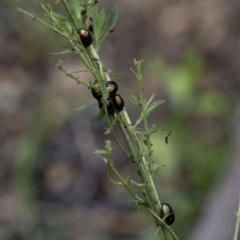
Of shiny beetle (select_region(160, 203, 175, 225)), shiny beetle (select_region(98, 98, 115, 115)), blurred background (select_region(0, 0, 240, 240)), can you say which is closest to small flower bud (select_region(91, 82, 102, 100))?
shiny beetle (select_region(98, 98, 115, 115))

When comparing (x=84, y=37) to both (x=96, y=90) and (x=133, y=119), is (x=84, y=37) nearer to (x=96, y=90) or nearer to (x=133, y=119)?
(x=96, y=90)

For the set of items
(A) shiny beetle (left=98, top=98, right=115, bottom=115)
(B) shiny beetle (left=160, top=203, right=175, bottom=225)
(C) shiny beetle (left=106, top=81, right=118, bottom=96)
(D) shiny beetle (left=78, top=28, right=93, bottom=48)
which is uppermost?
(D) shiny beetle (left=78, top=28, right=93, bottom=48)


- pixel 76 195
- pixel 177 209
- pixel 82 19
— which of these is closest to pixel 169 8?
pixel 76 195

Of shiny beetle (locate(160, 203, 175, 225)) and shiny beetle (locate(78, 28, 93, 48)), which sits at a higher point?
shiny beetle (locate(78, 28, 93, 48))

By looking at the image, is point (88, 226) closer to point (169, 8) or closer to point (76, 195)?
point (76, 195)

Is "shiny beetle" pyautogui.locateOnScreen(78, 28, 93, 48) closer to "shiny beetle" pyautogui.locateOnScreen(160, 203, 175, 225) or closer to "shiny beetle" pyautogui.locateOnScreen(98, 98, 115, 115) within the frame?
"shiny beetle" pyautogui.locateOnScreen(98, 98, 115, 115)

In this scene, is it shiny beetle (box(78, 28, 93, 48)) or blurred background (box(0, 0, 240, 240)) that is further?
blurred background (box(0, 0, 240, 240))

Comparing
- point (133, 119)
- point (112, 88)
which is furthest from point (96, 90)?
point (133, 119)

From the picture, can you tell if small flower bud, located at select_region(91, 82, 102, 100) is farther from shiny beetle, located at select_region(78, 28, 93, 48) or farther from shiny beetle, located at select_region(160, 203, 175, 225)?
shiny beetle, located at select_region(160, 203, 175, 225)
